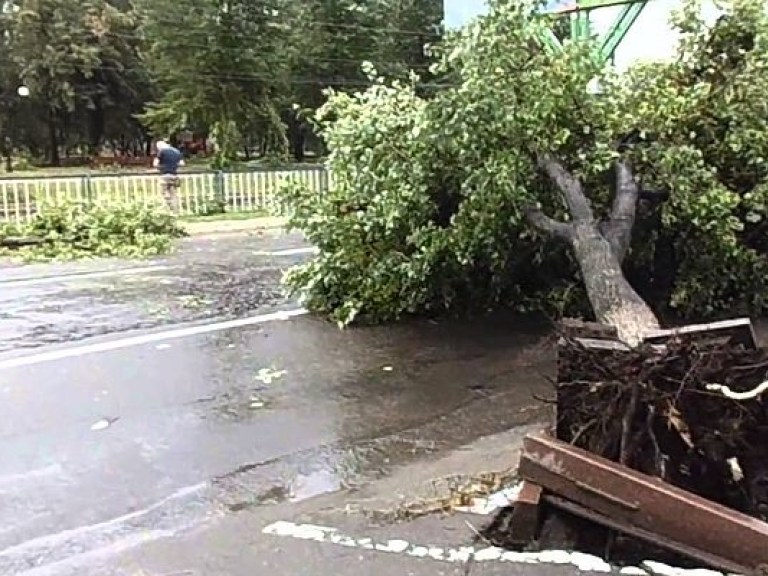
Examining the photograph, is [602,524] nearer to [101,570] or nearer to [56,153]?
[101,570]

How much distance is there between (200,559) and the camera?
353cm

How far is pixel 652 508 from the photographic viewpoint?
3.26m

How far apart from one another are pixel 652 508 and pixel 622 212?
387 cm

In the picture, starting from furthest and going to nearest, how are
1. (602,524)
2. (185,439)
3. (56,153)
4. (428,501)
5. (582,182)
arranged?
(56,153)
(582,182)
(185,439)
(428,501)
(602,524)

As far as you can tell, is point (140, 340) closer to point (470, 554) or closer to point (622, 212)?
point (622, 212)

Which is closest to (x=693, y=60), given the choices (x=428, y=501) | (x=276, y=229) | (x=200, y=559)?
(x=428, y=501)

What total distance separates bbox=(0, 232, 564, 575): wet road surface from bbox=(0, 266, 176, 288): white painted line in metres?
1.22

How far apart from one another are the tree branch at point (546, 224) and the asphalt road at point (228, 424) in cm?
82

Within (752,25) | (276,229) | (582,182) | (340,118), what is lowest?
(276,229)

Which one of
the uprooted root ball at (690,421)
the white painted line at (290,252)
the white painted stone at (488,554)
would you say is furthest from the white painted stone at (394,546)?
the white painted line at (290,252)

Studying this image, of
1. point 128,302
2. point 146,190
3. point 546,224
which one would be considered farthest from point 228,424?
point 146,190

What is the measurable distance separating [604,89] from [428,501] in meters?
4.36

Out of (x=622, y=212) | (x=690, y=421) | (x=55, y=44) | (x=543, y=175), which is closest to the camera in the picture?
(x=690, y=421)

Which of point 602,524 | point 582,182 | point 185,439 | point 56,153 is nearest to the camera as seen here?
point 602,524
